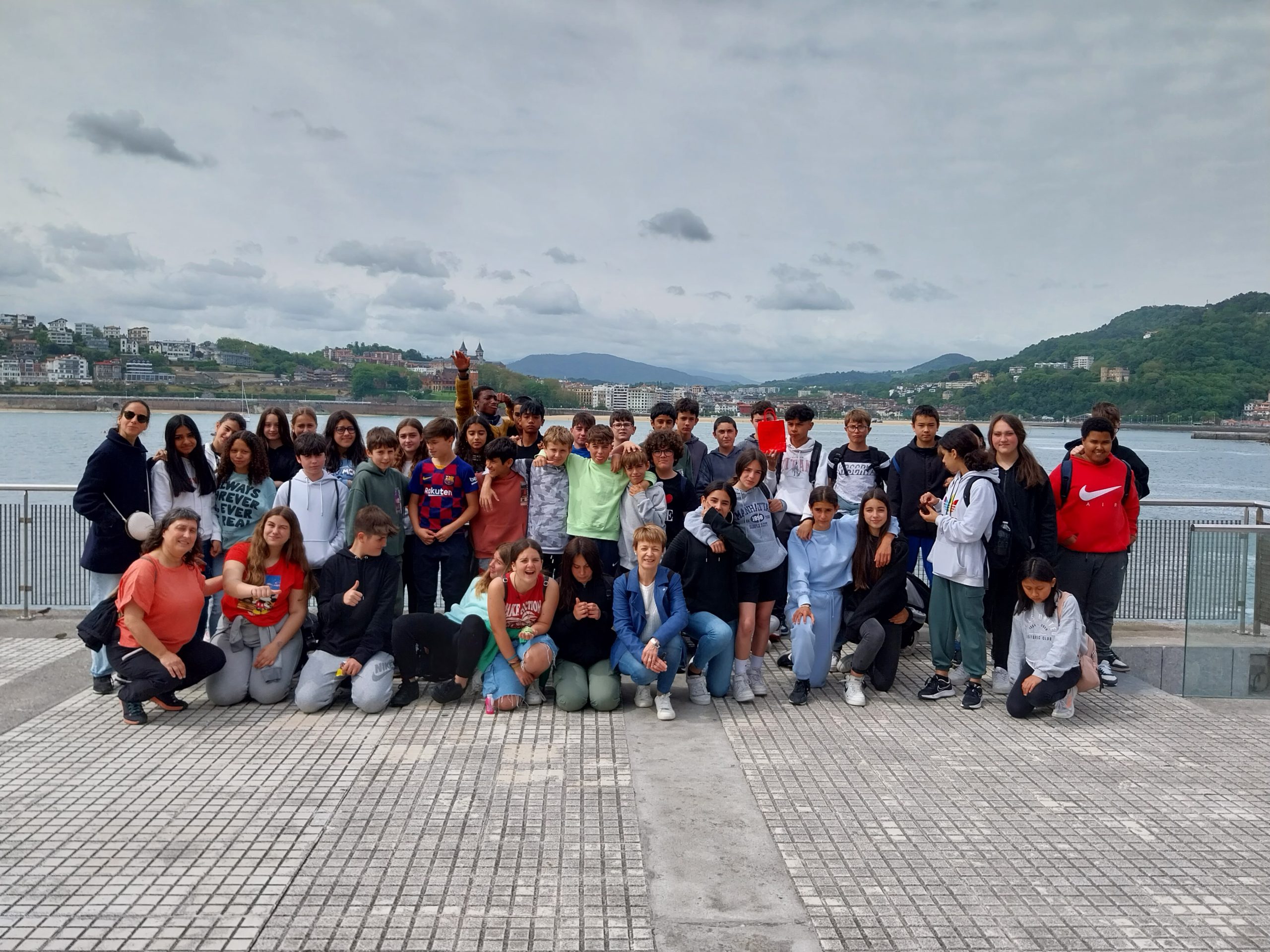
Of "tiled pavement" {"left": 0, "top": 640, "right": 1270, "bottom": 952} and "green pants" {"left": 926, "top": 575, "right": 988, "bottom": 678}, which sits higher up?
"green pants" {"left": 926, "top": 575, "right": 988, "bottom": 678}

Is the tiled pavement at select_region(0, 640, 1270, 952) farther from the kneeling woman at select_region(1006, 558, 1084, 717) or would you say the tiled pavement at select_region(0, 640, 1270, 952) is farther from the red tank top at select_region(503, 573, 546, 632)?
the red tank top at select_region(503, 573, 546, 632)

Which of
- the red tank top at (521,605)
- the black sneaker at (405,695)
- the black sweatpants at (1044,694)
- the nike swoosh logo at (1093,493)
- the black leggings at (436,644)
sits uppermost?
the nike swoosh logo at (1093,493)

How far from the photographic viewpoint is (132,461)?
19.1 feet

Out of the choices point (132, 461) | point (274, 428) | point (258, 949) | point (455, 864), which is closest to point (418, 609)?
point (274, 428)

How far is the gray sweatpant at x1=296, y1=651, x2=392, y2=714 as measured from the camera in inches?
211

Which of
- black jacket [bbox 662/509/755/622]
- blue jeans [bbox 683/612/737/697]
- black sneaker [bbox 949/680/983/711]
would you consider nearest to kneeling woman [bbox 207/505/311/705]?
black jacket [bbox 662/509/755/622]

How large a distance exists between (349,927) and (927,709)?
389cm

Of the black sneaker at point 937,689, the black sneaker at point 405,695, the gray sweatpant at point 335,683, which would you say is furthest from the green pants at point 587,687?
the black sneaker at point 937,689

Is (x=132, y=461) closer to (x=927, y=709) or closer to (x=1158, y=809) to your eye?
(x=927, y=709)

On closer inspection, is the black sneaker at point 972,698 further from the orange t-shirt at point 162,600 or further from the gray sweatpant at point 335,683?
the orange t-shirt at point 162,600

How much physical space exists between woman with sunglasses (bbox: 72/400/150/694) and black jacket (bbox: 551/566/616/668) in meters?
2.85

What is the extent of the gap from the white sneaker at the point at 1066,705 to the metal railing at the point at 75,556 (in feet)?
6.86

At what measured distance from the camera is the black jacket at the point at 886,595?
5.91m

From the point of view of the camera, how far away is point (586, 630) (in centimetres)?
564
